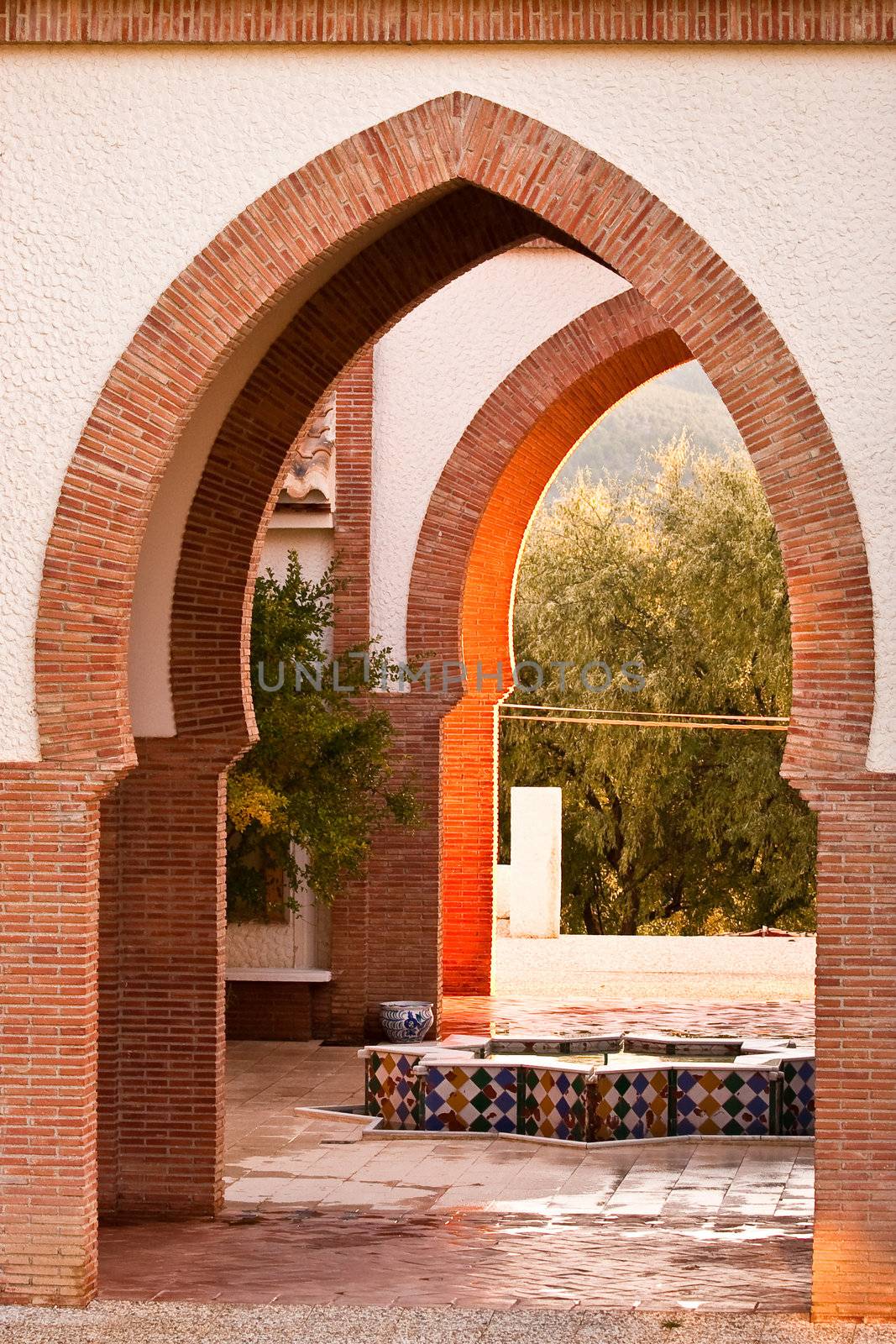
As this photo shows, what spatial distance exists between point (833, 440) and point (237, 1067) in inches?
364

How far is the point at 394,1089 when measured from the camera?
13594 millimetres

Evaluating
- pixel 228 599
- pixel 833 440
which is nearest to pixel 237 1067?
pixel 228 599

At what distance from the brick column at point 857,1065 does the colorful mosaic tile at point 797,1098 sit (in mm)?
4897

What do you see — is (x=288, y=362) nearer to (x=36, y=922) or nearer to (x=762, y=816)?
(x=36, y=922)

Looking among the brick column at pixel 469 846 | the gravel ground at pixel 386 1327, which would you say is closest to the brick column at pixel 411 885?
the brick column at pixel 469 846

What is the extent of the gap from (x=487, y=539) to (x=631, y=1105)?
7.28 meters

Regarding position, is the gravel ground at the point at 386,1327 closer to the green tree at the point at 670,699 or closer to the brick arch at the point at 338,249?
the brick arch at the point at 338,249

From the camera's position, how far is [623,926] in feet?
103

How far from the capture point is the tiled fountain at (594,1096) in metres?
12.9

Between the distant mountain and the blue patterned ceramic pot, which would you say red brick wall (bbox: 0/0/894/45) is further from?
the distant mountain

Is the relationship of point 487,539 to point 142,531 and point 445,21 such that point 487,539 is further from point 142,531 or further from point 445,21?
point 445,21

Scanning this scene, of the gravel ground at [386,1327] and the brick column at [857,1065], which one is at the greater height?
the brick column at [857,1065]

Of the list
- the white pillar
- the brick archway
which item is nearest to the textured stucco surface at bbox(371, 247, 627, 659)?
the white pillar

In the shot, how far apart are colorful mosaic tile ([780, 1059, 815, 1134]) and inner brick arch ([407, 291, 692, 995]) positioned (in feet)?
15.6
